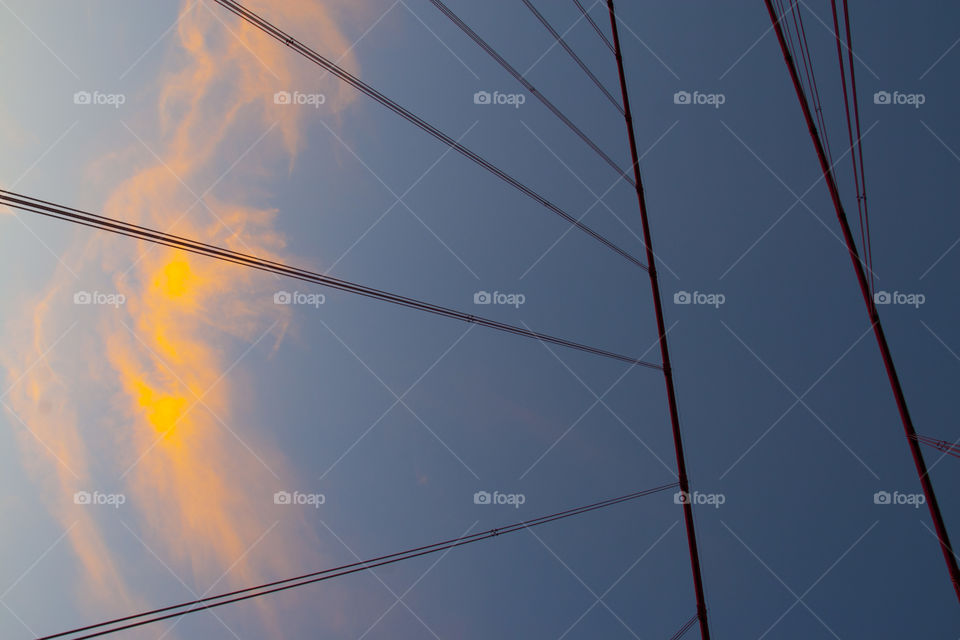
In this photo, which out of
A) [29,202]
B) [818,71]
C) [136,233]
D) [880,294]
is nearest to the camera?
[29,202]

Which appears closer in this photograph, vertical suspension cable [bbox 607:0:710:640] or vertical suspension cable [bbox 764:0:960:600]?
vertical suspension cable [bbox 764:0:960:600]

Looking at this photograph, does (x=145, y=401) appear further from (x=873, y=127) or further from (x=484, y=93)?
(x=873, y=127)

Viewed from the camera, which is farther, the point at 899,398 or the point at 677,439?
the point at 677,439

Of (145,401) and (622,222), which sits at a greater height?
(622,222)

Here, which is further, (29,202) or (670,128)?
(670,128)

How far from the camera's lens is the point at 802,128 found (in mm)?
25250

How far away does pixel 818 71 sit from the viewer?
25047 millimetres

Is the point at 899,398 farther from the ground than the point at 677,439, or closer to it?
farther from the ground

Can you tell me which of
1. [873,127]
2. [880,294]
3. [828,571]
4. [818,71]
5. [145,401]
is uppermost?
[818,71]

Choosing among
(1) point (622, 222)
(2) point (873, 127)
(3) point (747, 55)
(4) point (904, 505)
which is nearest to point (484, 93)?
(1) point (622, 222)

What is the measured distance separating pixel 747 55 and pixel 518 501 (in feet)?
79.2

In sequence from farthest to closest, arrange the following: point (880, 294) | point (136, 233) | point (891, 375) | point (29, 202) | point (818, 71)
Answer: point (818, 71) < point (880, 294) < point (891, 375) < point (136, 233) < point (29, 202)

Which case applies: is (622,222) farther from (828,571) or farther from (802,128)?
(828,571)

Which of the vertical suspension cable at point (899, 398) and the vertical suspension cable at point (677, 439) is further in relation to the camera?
the vertical suspension cable at point (677, 439)
